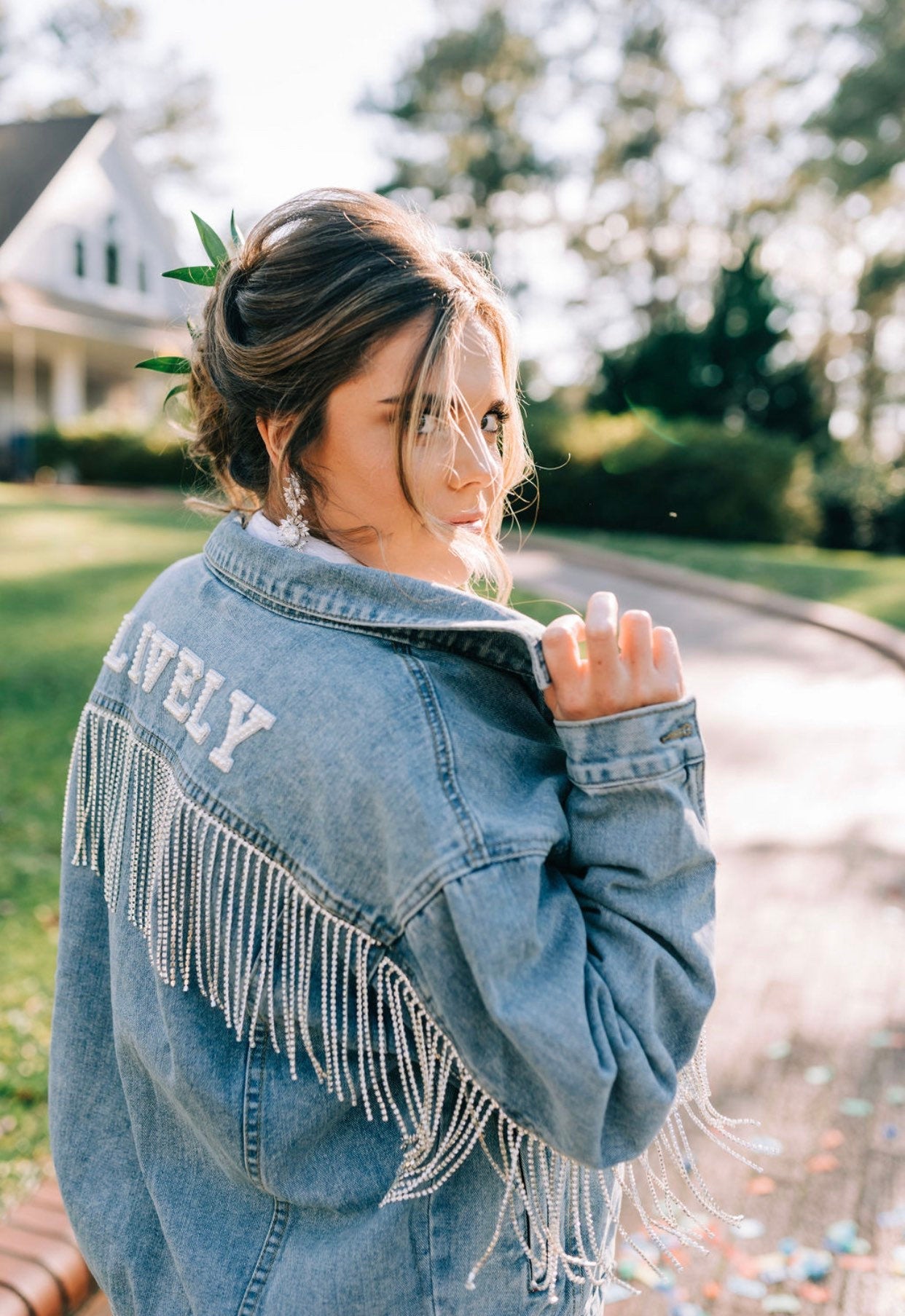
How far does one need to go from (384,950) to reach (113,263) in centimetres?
2691

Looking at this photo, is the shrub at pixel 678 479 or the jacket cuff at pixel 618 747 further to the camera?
the shrub at pixel 678 479

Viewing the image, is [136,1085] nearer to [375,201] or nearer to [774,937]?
[375,201]

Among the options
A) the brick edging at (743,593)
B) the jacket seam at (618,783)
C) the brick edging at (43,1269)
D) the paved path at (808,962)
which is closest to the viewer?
the jacket seam at (618,783)

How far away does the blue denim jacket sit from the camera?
3.33 feet

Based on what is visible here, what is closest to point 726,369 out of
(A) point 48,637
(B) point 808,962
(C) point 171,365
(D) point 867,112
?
(D) point 867,112

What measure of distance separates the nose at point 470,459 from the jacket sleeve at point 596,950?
0.34 metres

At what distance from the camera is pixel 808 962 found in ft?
13.2

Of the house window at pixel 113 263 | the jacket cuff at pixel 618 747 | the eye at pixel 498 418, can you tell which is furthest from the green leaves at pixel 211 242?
the house window at pixel 113 263

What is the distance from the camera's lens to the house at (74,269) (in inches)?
862

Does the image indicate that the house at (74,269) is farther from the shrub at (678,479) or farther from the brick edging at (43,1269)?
the brick edging at (43,1269)

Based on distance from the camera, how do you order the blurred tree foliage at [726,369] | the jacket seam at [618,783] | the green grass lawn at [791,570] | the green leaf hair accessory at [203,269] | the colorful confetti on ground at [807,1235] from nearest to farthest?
the jacket seam at [618,783] < the green leaf hair accessory at [203,269] < the colorful confetti on ground at [807,1235] < the green grass lawn at [791,570] < the blurred tree foliage at [726,369]

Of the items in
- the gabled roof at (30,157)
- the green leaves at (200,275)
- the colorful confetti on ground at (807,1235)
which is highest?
the gabled roof at (30,157)

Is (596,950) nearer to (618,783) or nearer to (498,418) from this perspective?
(618,783)

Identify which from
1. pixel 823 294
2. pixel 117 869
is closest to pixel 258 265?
pixel 117 869
